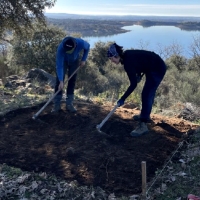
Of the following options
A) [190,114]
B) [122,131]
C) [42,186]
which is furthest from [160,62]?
[42,186]

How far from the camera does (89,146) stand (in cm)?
521

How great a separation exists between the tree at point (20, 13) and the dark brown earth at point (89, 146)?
5343mm

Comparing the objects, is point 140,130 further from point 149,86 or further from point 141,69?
point 141,69

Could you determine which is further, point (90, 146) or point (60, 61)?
point (60, 61)

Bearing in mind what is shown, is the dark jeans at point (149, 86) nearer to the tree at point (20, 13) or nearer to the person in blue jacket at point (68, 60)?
the person in blue jacket at point (68, 60)

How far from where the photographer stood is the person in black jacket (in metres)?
5.08

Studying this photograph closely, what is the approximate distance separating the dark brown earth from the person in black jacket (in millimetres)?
382

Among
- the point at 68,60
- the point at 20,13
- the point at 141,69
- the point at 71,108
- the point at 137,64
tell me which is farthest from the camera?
the point at 20,13

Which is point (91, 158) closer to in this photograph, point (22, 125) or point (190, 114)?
point (22, 125)

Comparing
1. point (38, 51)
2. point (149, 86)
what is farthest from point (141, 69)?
point (38, 51)

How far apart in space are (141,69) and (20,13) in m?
7.20

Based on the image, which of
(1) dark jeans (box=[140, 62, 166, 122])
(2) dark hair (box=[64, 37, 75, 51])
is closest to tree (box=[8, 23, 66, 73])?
(2) dark hair (box=[64, 37, 75, 51])

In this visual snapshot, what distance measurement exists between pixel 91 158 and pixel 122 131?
1.05 meters

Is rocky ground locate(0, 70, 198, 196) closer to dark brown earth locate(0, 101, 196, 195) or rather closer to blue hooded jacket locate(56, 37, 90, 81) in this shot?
dark brown earth locate(0, 101, 196, 195)
